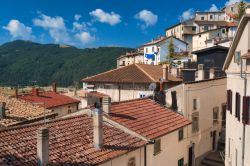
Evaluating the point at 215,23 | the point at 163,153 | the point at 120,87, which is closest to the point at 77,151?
the point at 163,153

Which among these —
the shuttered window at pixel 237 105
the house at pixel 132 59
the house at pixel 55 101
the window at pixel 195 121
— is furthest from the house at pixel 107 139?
the house at pixel 132 59

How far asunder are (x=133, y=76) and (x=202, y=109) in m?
10.2

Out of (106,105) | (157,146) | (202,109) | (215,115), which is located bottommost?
(157,146)

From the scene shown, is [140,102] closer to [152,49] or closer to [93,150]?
[93,150]

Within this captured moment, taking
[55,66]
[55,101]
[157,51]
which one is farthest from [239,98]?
[55,66]

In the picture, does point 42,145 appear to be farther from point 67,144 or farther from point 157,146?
point 157,146

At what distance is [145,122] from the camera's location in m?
22.8

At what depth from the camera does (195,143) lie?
2905 cm

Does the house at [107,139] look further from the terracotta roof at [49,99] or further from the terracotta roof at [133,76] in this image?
the terracotta roof at [49,99]

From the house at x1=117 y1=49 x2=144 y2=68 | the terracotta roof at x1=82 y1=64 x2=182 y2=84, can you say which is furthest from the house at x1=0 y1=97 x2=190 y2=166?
the house at x1=117 y1=49 x2=144 y2=68

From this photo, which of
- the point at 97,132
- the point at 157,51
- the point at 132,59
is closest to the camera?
the point at 97,132

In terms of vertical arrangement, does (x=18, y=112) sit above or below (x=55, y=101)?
above

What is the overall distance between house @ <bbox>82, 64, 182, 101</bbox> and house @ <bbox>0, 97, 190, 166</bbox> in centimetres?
946

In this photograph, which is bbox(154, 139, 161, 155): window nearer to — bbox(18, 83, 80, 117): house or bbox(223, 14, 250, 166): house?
bbox(223, 14, 250, 166): house
